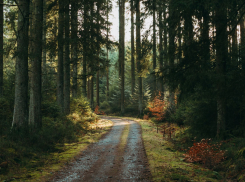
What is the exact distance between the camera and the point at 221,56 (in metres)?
8.61

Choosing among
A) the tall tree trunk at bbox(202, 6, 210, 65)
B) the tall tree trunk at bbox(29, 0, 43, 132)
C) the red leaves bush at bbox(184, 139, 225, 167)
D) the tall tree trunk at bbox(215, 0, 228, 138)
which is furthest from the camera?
the tall tree trunk at bbox(29, 0, 43, 132)

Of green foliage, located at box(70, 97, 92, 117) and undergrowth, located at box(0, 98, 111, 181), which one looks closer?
undergrowth, located at box(0, 98, 111, 181)

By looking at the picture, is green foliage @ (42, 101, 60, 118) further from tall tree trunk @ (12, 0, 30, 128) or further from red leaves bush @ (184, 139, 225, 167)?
red leaves bush @ (184, 139, 225, 167)

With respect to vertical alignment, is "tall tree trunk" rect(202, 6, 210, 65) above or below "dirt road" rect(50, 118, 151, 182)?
above

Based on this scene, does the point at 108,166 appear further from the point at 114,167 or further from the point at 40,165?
the point at 40,165

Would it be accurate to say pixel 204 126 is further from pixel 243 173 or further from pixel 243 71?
pixel 243 173

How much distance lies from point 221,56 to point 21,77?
8940mm

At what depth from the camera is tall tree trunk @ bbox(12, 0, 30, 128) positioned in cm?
888

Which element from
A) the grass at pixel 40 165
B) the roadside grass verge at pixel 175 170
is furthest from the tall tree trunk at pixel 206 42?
the grass at pixel 40 165

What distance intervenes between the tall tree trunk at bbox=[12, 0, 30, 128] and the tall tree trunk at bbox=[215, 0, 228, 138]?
8.20m

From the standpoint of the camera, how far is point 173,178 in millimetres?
5344

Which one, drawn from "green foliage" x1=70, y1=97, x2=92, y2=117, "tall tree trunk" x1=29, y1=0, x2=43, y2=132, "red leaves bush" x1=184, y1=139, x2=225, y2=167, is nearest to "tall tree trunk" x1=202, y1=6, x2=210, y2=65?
"red leaves bush" x1=184, y1=139, x2=225, y2=167

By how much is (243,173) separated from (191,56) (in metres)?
4.86

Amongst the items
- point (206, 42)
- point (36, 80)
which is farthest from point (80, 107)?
point (206, 42)
